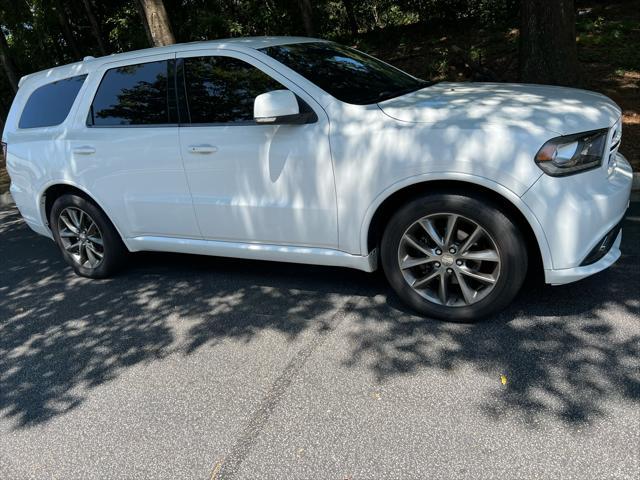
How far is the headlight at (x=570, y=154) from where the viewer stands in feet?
10.0

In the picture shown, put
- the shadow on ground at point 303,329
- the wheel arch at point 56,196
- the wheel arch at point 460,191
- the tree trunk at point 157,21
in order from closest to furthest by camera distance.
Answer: the shadow on ground at point 303,329
the wheel arch at point 460,191
the wheel arch at point 56,196
the tree trunk at point 157,21

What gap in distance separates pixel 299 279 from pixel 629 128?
501 cm

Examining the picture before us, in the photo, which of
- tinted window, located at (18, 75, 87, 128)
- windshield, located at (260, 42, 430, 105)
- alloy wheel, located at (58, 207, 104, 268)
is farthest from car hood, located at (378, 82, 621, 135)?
alloy wheel, located at (58, 207, 104, 268)

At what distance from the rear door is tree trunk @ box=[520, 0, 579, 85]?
4826 millimetres

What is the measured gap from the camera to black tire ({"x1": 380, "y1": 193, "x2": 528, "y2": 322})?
Result: 3.26 metres

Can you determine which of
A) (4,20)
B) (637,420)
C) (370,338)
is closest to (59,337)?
(370,338)

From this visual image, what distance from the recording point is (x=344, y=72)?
409 cm

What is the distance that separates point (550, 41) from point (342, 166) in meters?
4.77

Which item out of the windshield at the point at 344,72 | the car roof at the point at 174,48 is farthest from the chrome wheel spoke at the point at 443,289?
the car roof at the point at 174,48

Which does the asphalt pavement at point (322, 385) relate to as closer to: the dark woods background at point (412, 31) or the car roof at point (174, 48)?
the car roof at point (174, 48)

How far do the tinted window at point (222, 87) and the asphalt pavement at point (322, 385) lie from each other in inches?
56.5

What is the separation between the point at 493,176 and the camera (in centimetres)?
313

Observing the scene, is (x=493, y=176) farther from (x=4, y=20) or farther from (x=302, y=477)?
(x=4, y=20)

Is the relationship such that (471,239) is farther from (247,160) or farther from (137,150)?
(137,150)
